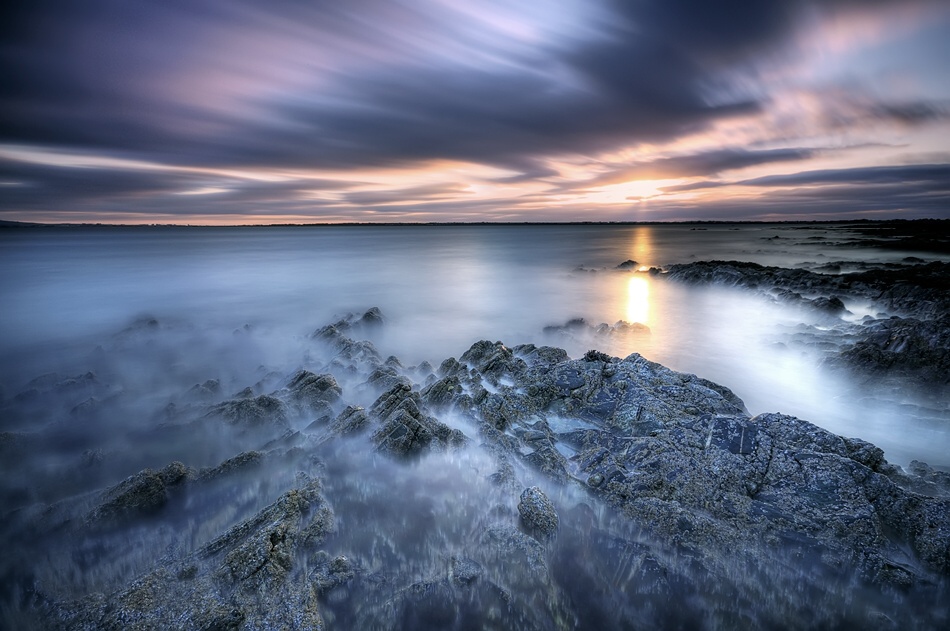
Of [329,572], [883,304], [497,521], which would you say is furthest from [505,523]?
[883,304]

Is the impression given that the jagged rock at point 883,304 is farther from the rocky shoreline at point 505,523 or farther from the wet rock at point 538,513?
the wet rock at point 538,513

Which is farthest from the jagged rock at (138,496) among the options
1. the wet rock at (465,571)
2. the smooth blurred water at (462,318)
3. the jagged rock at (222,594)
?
the smooth blurred water at (462,318)

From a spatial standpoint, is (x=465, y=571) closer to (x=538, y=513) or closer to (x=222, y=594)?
(x=538, y=513)

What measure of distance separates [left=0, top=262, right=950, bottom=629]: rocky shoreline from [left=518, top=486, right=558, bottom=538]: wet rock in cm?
2

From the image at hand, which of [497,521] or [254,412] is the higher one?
[254,412]

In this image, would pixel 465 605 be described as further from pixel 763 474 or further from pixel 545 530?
pixel 763 474

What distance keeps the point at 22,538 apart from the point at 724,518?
8.71 meters

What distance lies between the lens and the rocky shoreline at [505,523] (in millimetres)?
4172

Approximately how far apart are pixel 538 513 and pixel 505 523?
1.52ft

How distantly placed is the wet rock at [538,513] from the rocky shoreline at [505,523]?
2 centimetres

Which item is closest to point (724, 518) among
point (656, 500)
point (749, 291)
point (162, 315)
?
point (656, 500)

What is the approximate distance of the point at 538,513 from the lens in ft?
17.0

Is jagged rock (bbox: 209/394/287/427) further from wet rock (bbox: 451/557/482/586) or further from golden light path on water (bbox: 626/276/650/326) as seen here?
golden light path on water (bbox: 626/276/650/326)

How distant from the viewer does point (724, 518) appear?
4988mm
